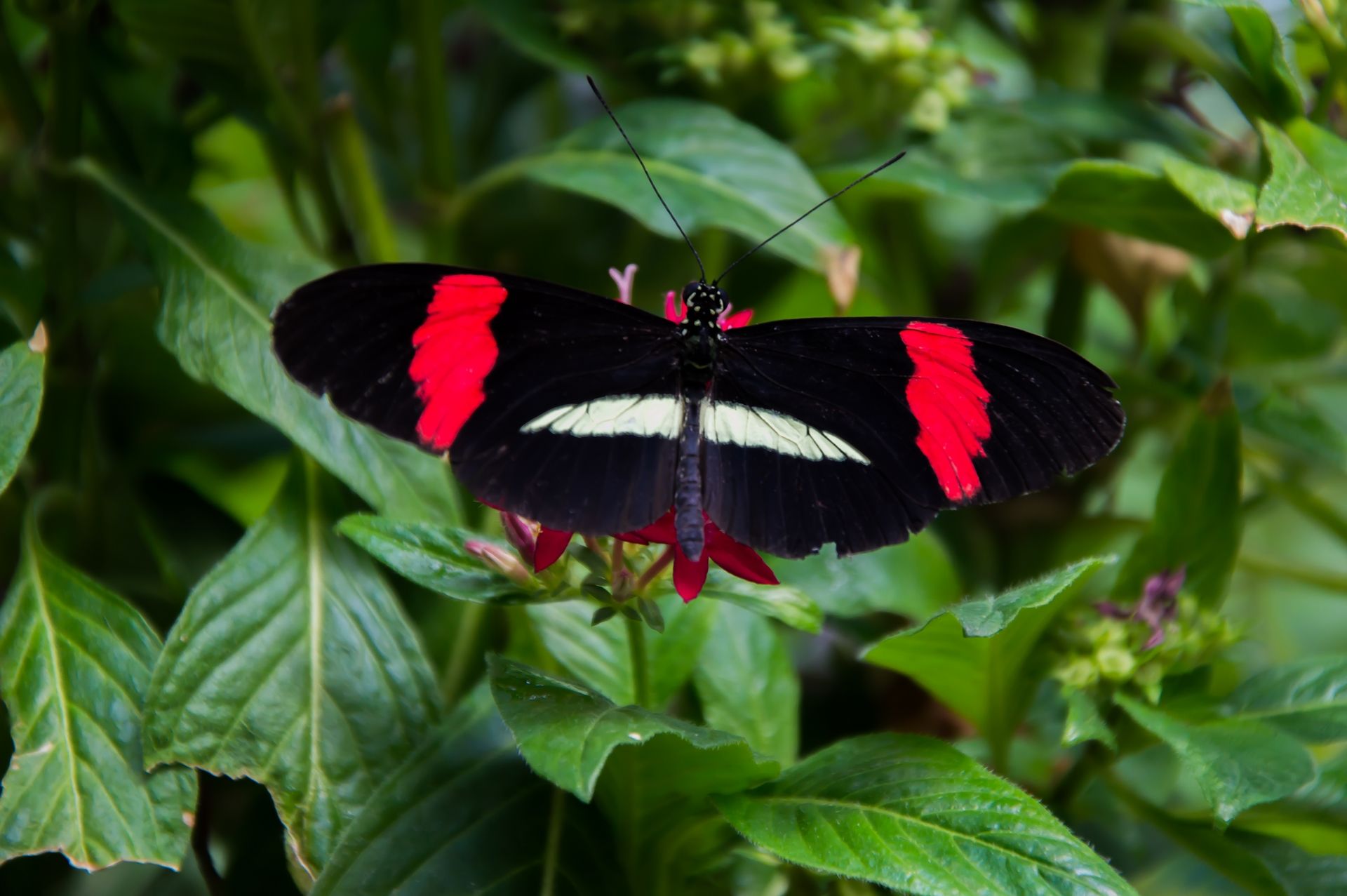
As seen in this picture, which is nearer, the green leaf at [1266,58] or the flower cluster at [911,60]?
the green leaf at [1266,58]

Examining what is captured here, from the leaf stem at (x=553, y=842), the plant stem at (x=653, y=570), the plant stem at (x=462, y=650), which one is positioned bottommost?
the leaf stem at (x=553, y=842)

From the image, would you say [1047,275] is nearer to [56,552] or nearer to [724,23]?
[724,23]

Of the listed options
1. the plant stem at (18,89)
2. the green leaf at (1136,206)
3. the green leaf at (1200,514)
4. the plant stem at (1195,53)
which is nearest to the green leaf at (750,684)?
the green leaf at (1200,514)

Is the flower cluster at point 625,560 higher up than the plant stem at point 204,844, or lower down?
higher up

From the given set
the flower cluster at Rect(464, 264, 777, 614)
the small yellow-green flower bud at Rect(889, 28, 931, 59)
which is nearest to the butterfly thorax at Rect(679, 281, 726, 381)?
the flower cluster at Rect(464, 264, 777, 614)

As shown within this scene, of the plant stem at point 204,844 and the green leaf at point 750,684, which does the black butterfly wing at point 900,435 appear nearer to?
the green leaf at point 750,684

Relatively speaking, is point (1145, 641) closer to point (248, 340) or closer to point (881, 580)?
point (881, 580)
